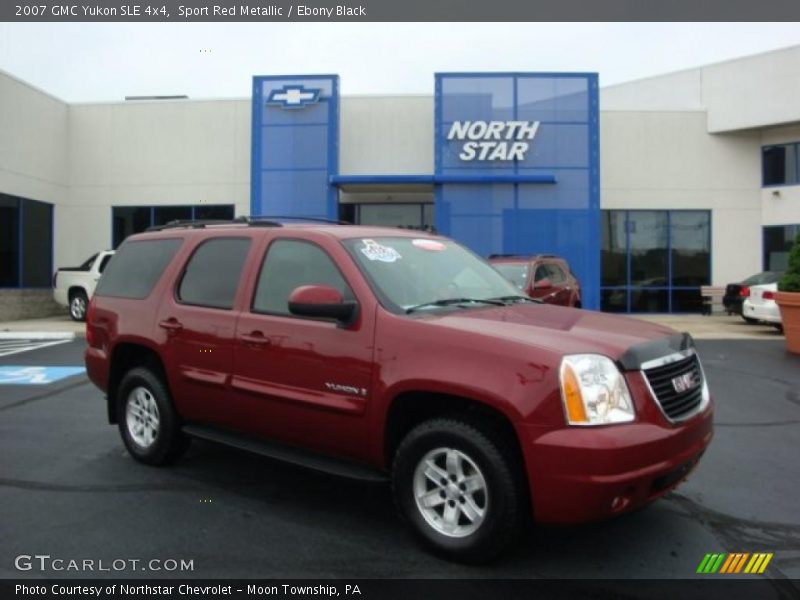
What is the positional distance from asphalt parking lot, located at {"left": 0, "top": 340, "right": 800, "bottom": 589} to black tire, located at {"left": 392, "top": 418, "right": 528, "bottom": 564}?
12 cm

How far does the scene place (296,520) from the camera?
13.3 ft

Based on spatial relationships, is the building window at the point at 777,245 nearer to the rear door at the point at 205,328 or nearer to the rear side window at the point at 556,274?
the rear side window at the point at 556,274

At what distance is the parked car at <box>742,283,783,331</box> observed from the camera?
15164mm

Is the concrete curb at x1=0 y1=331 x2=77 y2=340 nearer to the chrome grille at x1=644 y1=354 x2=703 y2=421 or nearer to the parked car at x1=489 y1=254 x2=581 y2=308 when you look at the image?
the parked car at x1=489 y1=254 x2=581 y2=308

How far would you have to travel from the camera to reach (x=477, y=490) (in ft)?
11.1

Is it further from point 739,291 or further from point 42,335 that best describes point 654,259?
point 42,335

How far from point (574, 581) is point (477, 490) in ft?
2.13

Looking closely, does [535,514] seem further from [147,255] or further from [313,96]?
[313,96]

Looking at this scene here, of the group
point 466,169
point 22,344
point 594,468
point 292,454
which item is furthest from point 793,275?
point 22,344

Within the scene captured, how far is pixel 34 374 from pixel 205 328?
20.4ft

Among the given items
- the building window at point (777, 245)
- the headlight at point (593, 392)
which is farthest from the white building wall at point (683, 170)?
the headlight at point (593, 392)

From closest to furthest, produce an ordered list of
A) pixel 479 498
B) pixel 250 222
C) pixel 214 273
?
pixel 479 498, pixel 214 273, pixel 250 222

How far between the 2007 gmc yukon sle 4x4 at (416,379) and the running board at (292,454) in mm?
17

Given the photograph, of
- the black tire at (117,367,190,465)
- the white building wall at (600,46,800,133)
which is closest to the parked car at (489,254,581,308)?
the black tire at (117,367,190,465)
